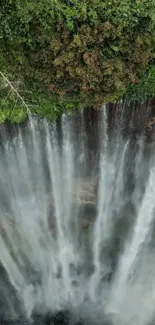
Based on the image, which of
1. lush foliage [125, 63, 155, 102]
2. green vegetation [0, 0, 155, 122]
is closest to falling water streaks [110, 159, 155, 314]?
lush foliage [125, 63, 155, 102]

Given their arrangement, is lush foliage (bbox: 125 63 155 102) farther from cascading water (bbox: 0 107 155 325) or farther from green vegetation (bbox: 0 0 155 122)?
cascading water (bbox: 0 107 155 325)

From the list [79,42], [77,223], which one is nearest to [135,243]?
[77,223]

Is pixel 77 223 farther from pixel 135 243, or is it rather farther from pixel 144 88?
pixel 144 88

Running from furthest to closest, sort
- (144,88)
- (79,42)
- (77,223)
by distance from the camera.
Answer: (77,223) → (144,88) → (79,42)

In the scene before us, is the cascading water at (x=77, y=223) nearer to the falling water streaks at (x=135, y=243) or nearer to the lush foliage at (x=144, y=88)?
the falling water streaks at (x=135, y=243)

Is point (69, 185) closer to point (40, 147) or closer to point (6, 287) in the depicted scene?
point (40, 147)

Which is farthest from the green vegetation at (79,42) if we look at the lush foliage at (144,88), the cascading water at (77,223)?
the cascading water at (77,223)

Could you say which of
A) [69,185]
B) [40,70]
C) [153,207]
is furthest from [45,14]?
[153,207]
